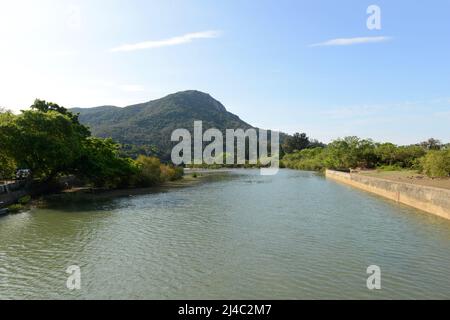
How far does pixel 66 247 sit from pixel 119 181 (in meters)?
30.6

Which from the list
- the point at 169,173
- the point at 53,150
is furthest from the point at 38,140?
the point at 169,173

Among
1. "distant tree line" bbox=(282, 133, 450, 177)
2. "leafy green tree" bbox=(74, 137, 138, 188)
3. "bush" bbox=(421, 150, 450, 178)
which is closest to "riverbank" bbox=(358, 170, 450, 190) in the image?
"bush" bbox=(421, 150, 450, 178)

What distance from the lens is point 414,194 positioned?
3014cm

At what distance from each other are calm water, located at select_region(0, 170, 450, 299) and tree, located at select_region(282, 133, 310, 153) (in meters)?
126

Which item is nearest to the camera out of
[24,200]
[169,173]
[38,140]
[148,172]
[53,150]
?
[24,200]

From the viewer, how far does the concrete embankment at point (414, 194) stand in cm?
2514

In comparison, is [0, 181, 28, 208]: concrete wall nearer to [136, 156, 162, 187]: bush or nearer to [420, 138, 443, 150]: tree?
[136, 156, 162, 187]: bush

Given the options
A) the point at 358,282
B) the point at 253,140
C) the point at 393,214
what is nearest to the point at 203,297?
the point at 358,282

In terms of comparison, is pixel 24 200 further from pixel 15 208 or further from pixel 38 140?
pixel 38 140

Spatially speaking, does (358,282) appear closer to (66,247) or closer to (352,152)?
(66,247)

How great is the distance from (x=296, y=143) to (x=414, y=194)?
126 metres

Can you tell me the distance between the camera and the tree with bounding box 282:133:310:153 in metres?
154

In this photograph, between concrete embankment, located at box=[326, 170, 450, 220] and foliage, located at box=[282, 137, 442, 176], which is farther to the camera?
foliage, located at box=[282, 137, 442, 176]
